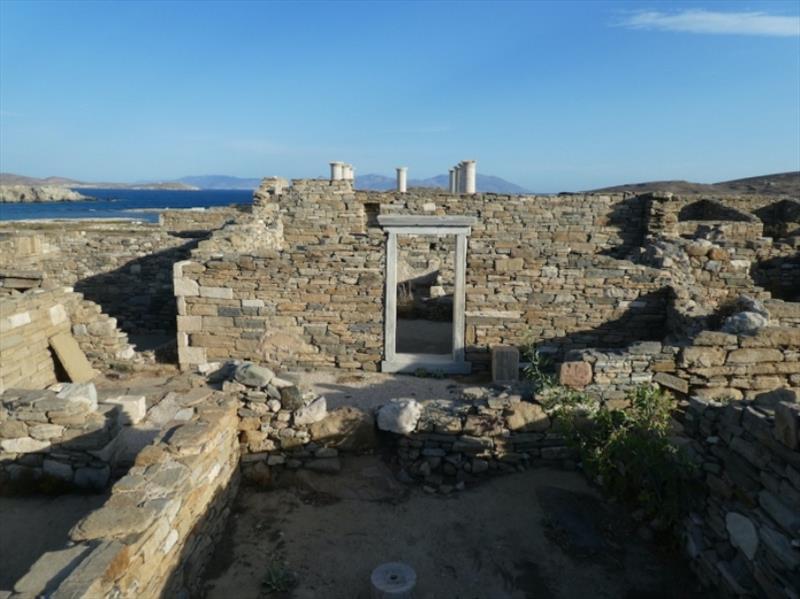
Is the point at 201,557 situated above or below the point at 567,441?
below

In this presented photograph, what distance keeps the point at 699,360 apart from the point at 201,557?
7.09 metres

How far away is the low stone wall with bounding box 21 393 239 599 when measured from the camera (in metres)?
3.75

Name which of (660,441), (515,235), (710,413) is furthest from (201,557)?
(515,235)

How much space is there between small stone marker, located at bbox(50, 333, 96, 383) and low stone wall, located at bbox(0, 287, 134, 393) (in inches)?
5.5

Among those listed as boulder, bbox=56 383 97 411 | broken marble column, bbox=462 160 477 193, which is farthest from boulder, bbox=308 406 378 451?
broken marble column, bbox=462 160 477 193

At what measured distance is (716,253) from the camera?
40.2 feet

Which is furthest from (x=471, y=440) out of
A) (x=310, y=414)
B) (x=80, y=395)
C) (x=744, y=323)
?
(x=80, y=395)

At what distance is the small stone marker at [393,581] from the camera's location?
4738 mm

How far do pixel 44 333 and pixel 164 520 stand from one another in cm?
687

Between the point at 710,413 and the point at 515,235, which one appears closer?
the point at 710,413

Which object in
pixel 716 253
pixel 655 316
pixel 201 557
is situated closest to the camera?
pixel 201 557

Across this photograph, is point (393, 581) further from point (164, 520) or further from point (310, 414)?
point (310, 414)

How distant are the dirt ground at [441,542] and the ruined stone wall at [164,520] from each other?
44cm

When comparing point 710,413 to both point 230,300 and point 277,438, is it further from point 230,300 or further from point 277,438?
point 230,300
